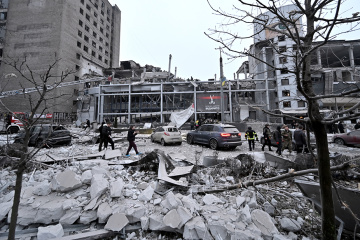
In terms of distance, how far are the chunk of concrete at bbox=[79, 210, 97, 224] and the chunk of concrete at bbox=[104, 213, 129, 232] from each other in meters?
0.47

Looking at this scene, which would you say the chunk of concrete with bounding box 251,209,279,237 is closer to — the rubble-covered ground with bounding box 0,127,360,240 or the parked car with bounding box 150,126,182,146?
the rubble-covered ground with bounding box 0,127,360,240

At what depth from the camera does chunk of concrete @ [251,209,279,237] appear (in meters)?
2.79

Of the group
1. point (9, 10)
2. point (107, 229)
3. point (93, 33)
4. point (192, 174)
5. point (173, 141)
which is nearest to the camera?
point (107, 229)

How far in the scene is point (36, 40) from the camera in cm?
3550

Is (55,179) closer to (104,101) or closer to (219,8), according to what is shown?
(219,8)

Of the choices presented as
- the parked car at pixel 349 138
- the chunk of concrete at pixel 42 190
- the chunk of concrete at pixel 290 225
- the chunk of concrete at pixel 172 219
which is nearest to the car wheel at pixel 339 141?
the parked car at pixel 349 138

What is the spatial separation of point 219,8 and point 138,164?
5465mm

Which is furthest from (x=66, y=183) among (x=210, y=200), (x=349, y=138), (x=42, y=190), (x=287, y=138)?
(x=349, y=138)

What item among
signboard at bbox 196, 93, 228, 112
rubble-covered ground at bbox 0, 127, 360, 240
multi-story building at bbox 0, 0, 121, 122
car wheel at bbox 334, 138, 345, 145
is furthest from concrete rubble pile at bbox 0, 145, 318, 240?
multi-story building at bbox 0, 0, 121, 122

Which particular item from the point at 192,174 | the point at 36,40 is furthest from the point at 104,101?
the point at 192,174

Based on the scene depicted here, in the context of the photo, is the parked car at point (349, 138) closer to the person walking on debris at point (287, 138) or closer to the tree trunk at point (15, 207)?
the person walking on debris at point (287, 138)

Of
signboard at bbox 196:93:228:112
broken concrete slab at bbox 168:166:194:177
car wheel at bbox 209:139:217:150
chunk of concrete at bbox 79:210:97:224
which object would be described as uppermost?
signboard at bbox 196:93:228:112

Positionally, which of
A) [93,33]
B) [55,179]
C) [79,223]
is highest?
[93,33]

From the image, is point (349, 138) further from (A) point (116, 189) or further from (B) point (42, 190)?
(B) point (42, 190)
